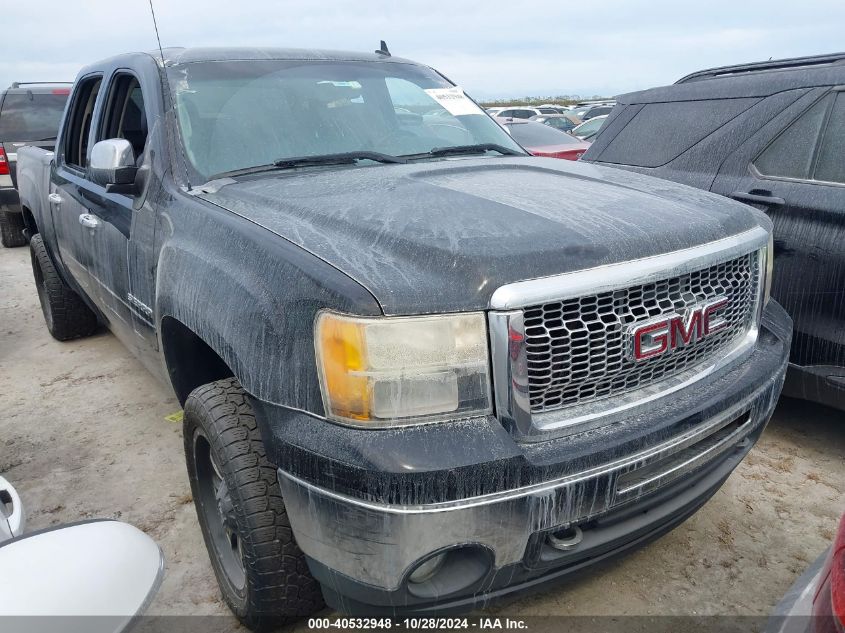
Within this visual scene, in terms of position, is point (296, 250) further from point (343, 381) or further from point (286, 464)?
point (286, 464)

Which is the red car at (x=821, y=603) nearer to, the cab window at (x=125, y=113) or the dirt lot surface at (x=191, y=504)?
the dirt lot surface at (x=191, y=504)

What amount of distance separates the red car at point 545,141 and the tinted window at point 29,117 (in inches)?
228

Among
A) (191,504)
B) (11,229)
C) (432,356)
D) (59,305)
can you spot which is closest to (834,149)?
(432,356)

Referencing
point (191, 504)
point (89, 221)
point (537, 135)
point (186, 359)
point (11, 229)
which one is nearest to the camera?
point (186, 359)

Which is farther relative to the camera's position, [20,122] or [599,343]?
[20,122]

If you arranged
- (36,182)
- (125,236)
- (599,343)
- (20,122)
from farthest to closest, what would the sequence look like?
(20,122) → (36,182) → (125,236) → (599,343)

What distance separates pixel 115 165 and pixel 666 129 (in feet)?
9.58

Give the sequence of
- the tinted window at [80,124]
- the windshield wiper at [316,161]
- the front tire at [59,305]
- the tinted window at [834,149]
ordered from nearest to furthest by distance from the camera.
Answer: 1. the windshield wiper at [316,161]
2. the tinted window at [834,149]
3. the tinted window at [80,124]
4. the front tire at [59,305]

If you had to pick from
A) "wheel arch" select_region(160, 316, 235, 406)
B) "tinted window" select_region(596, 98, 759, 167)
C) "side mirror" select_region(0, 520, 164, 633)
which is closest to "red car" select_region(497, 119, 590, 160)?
"tinted window" select_region(596, 98, 759, 167)

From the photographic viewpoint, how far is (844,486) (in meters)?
2.91

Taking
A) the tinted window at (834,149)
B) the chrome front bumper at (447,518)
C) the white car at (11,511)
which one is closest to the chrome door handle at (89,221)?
the white car at (11,511)

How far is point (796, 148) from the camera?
3.26 metres

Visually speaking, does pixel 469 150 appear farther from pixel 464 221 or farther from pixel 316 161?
pixel 464 221

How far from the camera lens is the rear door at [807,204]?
2945mm
